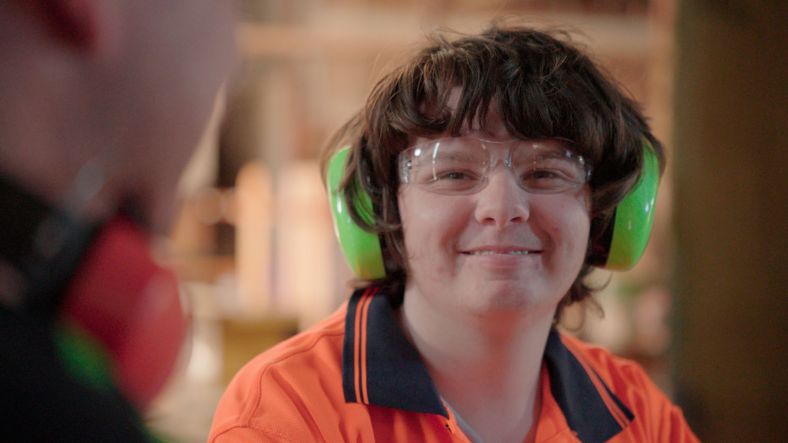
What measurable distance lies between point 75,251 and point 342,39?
6794 mm

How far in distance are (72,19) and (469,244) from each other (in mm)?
938

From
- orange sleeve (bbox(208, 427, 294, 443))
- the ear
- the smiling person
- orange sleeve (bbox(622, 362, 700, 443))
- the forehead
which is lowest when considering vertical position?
orange sleeve (bbox(622, 362, 700, 443))

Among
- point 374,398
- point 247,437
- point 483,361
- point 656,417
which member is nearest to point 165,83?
point 247,437

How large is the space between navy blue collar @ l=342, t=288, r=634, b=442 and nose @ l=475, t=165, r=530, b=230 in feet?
1.06

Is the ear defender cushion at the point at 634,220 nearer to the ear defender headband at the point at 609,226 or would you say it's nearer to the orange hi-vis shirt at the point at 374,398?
the ear defender headband at the point at 609,226

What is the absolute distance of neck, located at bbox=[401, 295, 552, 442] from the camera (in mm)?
1426

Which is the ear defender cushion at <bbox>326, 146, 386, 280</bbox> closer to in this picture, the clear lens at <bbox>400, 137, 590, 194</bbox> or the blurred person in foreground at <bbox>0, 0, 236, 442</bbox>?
the clear lens at <bbox>400, 137, 590, 194</bbox>

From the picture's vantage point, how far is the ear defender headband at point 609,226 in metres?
1.52

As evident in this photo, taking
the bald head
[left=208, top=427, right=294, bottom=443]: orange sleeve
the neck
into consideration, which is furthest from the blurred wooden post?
the bald head

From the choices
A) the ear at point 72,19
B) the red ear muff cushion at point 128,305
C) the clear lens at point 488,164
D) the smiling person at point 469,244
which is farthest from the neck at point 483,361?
the ear at point 72,19

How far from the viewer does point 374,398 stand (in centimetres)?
136

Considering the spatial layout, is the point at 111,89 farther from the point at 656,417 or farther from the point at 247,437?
the point at 656,417

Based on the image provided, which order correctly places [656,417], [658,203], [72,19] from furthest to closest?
[658,203] → [656,417] → [72,19]

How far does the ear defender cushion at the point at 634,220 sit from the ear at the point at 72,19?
121 cm
